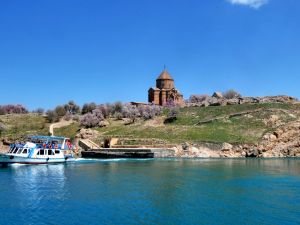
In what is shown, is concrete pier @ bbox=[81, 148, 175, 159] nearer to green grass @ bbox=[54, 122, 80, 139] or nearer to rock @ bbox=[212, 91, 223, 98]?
green grass @ bbox=[54, 122, 80, 139]

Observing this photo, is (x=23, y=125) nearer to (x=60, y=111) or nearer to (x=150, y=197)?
(x=60, y=111)

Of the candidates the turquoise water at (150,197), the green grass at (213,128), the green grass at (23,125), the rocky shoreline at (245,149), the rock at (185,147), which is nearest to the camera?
the turquoise water at (150,197)

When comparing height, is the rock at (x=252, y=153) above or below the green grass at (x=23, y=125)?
below

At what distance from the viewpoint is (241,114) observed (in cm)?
9600

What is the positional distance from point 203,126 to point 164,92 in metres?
32.0

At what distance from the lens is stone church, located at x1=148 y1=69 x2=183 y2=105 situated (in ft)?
394

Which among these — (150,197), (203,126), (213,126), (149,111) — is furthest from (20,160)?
(149,111)

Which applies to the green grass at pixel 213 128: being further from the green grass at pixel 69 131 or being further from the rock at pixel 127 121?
the green grass at pixel 69 131

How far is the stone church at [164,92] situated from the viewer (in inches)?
4727

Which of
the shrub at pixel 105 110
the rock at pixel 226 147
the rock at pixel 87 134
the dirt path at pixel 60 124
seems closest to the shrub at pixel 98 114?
the shrub at pixel 105 110

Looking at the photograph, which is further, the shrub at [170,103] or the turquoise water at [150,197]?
the shrub at [170,103]

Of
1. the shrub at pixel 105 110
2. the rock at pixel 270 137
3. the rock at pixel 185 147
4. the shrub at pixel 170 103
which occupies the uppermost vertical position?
the shrub at pixel 170 103

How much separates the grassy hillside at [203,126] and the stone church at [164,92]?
13489 mm

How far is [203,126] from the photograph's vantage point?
9081cm
